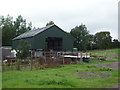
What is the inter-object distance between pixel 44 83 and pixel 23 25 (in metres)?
71.2

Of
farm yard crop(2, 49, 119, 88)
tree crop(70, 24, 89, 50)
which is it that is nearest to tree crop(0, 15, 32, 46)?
tree crop(70, 24, 89, 50)

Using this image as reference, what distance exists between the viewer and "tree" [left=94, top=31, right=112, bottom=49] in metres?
77.9

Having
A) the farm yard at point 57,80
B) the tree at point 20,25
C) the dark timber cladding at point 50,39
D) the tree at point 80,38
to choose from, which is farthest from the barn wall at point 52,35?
the tree at point 20,25

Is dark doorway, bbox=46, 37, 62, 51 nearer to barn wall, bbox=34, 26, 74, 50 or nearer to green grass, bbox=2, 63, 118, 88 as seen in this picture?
barn wall, bbox=34, 26, 74, 50

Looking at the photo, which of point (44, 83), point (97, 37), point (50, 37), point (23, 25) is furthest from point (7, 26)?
point (44, 83)

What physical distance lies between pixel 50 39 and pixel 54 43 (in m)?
1.57

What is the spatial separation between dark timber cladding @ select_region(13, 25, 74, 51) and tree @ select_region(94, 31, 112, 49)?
38.2 m

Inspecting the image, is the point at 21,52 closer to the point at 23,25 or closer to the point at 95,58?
the point at 95,58

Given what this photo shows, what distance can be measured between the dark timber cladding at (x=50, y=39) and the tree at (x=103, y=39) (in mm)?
38167

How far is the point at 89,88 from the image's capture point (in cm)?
859

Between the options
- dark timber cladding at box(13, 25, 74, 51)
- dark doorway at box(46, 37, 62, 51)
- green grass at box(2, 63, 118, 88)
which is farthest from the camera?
dark doorway at box(46, 37, 62, 51)

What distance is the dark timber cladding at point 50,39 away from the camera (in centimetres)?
3794

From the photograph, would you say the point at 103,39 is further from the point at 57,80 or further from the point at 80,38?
the point at 57,80

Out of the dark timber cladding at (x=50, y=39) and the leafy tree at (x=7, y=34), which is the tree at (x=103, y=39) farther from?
the dark timber cladding at (x=50, y=39)
